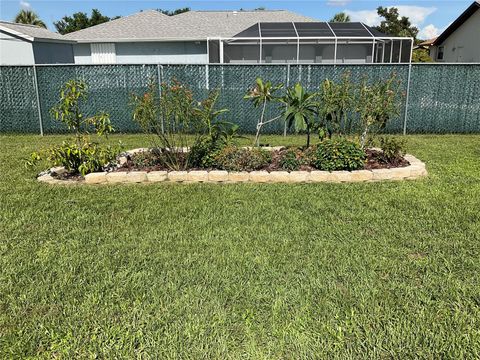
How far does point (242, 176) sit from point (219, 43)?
1241 cm

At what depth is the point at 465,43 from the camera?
1958cm

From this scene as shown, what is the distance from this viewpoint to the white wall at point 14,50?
17.0 m

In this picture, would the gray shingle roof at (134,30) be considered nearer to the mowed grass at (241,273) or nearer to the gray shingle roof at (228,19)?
the gray shingle roof at (228,19)

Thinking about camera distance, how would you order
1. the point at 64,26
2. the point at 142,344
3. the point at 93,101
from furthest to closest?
the point at 64,26
the point at 93,101
the point at 142,344

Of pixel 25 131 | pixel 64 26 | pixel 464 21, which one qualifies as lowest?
pixel 25 131

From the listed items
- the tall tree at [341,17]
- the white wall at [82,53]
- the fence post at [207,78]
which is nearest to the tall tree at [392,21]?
the tall tree at [341,17]

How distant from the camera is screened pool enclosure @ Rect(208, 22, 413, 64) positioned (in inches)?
611

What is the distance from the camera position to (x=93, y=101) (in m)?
9.05

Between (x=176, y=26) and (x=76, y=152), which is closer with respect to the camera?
(x=76, y=152)

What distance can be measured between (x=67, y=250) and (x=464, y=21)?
73.3 ft

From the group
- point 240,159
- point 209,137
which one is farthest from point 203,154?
point 240,159

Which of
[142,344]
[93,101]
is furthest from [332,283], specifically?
[93,101]

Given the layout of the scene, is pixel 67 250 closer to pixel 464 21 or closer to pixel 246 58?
pixel 246 58

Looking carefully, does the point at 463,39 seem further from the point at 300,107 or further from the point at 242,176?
the point at 242,176
